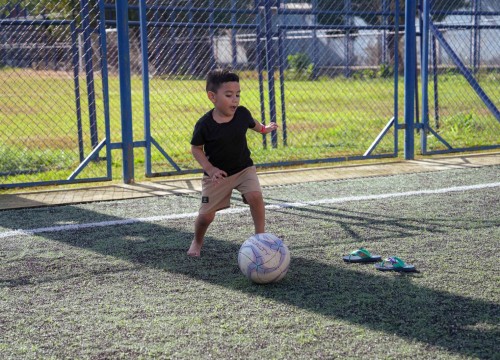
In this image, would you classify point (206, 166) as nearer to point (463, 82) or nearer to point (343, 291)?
point (343, 291)

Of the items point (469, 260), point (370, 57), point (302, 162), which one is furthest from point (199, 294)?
point (370, 57)

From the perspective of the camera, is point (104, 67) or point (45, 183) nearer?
point (45, 183)

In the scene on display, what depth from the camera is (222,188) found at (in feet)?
16.9

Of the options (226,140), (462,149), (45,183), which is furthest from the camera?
(462,149)

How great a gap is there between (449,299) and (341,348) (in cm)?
93

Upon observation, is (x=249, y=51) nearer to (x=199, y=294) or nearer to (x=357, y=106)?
(x=357, y=106)

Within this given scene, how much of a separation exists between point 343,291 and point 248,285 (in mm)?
546

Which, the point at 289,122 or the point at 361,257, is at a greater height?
the point at 289,122

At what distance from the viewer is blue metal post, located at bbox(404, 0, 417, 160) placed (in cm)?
914

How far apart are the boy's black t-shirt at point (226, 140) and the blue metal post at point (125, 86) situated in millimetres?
2793

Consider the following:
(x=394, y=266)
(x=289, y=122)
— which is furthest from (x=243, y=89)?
(x=394, y=266)

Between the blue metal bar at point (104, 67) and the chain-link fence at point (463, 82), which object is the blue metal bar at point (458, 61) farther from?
the blue metal bar at point (104, 67)

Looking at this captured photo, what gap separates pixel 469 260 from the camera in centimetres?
481

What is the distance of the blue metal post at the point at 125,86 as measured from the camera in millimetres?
7668
